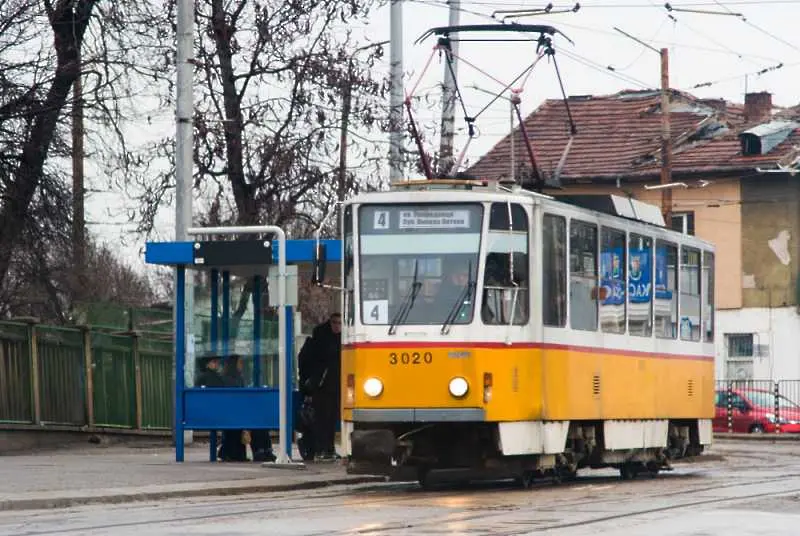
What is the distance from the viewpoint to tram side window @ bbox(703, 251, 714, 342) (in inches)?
960

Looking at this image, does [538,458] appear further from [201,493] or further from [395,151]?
[395,151]

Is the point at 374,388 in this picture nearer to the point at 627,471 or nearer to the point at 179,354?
the point at 179,354

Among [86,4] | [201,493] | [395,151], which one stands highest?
[86,4]

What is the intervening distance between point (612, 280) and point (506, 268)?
96.7 inches

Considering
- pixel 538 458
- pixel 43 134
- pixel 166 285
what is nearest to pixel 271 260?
pixel 538 458

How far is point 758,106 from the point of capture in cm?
6144

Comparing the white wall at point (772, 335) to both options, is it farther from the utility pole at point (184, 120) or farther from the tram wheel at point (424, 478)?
the tram wheel at point (424, 478)

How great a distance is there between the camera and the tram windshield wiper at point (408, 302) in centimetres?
1842

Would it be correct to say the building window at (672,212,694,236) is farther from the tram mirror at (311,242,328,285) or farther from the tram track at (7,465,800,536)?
the tram mirror at (311,242,328,285)

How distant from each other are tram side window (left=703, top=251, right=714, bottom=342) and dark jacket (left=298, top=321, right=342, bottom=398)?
4.89 m

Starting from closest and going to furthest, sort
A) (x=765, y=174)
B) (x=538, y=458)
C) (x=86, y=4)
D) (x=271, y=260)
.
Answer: (x=538, y=458), (x=271, y=260), (x=86, y=4), (x=765, y=174)

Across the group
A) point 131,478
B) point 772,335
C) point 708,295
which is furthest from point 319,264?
point 772,335

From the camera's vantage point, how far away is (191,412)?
22.4 m

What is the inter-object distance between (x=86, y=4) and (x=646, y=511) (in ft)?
54.8
